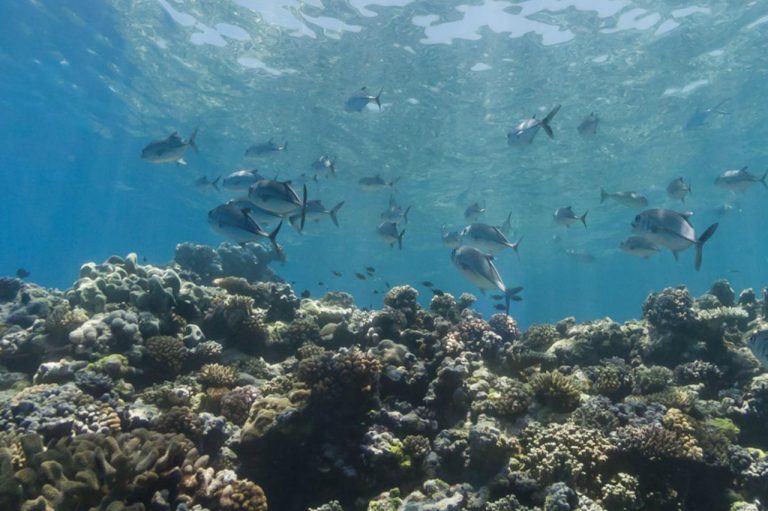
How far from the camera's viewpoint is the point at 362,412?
5.86 m

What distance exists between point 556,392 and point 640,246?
422 centimetres

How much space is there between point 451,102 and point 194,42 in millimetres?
13245

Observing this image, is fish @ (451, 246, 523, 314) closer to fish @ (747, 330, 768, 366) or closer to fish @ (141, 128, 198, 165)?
fish @ (747, 330, 768, 366)

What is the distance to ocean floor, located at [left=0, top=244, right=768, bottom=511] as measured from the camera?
449cm

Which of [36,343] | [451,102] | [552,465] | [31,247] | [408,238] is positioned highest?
[31,247]

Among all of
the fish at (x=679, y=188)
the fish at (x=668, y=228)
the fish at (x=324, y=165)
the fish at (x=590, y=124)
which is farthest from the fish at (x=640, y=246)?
the fish at (x=324, y=165)

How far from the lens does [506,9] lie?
58.9 feet

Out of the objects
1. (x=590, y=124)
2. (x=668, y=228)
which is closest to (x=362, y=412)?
(x=668, y=228)

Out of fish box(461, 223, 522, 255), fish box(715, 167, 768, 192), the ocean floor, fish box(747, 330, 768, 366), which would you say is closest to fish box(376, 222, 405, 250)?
the ocean floor

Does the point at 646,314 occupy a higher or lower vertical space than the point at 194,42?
lower

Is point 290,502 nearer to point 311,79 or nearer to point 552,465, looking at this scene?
point 552,465

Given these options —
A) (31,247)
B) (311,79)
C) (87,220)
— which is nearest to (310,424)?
(311,79)

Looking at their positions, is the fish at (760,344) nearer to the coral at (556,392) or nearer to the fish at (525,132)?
the coral at (556,392)

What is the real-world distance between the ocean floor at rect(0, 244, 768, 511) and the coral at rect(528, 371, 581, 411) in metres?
0.03
